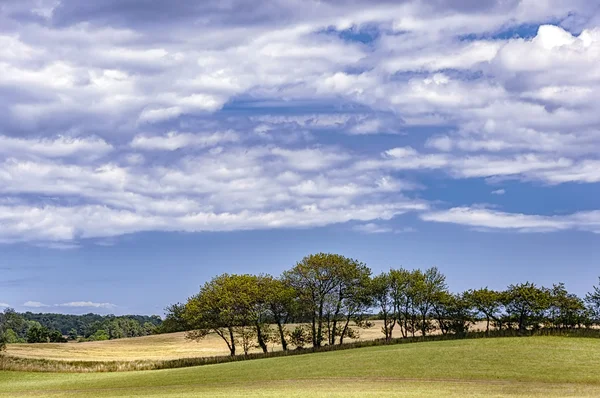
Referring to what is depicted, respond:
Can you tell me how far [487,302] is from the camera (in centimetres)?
7462

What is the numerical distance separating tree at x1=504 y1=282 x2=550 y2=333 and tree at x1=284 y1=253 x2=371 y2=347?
18.6m

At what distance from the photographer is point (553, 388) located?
4069 cm

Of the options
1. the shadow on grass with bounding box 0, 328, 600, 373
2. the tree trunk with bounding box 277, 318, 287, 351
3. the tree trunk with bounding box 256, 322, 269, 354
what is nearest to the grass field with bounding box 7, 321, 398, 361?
the tree trunk with bounding box 277, 318, 287, 351

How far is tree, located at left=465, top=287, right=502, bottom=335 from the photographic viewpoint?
74125mm

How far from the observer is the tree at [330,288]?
83500mm

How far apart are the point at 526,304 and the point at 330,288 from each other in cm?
2404

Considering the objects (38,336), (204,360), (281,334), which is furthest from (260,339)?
(38,336)

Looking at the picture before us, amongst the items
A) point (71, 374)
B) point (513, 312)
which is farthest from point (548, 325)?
point (71, 374)

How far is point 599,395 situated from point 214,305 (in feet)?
185

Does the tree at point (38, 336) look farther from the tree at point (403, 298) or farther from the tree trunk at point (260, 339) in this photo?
the tree at point (403, 298)

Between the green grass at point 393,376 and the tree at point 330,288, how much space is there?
719 inches

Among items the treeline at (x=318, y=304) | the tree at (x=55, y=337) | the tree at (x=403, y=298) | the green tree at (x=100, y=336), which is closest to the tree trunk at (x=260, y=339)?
the treeline at (x=318, y=304)

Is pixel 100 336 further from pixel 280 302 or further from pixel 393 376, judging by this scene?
pixel 393 376

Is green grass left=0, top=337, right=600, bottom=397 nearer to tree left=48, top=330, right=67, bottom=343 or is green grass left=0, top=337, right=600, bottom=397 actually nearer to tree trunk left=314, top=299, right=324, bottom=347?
tree trunk left=314, top=299, right=324, bottom=347
